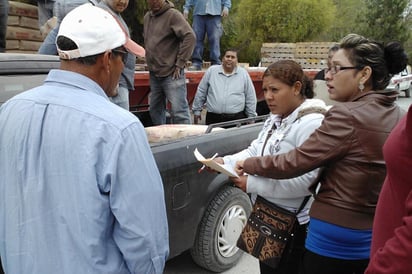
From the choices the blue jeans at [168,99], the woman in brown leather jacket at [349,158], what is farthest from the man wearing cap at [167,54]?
the woman in brown leather jacket at [349,158]

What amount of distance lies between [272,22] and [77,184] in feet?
71.5

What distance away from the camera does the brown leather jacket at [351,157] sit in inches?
72.3

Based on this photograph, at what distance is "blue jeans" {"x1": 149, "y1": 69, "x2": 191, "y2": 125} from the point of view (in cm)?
479

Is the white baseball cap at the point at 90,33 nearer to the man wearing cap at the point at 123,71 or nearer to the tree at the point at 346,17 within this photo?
the man wearing cap at the point at 123,71

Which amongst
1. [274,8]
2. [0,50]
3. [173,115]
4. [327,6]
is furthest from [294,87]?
[327,6]

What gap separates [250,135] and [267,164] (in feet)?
5.58

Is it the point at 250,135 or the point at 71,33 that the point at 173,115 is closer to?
the point at 250,135

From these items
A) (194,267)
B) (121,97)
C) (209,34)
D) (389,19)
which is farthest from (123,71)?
(389,19)

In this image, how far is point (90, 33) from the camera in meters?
1.48

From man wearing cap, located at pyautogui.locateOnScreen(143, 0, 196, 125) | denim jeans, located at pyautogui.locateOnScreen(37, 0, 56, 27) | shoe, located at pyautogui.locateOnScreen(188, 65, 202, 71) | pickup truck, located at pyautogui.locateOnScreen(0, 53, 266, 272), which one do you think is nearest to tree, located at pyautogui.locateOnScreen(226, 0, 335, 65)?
shoe, located at pyautogui.locateOnScreen(188, 65, 202, 71)

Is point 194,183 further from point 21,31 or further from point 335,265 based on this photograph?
point 21,31

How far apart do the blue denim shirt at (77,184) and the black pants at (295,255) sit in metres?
0.97

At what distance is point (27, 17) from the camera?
621cm

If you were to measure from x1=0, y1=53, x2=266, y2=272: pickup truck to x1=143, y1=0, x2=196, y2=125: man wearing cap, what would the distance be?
3.84 feet
